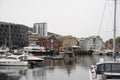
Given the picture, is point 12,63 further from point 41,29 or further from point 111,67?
point 41,29

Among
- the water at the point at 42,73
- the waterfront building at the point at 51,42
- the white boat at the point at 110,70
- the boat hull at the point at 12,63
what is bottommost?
the water at the point at 42,73

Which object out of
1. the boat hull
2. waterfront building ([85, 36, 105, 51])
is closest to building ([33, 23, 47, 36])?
A: waterfront building ([85, 36, 105, 51])

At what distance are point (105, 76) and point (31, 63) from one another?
41.9 meters

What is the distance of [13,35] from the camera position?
13100 cm

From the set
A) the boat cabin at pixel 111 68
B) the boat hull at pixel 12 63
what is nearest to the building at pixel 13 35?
the boat hull at pixel 12 63

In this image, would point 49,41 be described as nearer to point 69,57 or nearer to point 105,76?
point 69,57

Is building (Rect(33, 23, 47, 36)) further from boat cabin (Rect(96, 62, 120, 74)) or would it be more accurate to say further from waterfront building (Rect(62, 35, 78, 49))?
boat cabin (Rect(96, 62, 120, 74))

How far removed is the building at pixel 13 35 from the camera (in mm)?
124875

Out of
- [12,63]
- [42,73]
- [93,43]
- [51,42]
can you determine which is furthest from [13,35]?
[42,73]

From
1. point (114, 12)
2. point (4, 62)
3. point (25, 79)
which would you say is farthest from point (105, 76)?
point (4, 62)

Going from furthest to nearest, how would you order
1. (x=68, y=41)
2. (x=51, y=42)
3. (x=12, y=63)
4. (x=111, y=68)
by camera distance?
1. (x=68, y=41)
2. (x=51, y=42)
3. (x=12, y=63)
4. (x=111, y=68)

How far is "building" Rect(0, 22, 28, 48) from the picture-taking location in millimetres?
124875

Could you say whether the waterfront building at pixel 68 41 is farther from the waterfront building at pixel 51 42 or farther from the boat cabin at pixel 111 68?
the boat cabin at pixel 111 68

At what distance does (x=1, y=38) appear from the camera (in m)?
125
